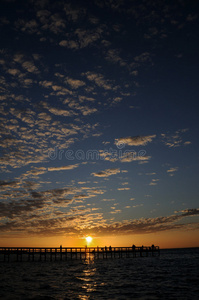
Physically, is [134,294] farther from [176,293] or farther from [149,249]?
[149,249]

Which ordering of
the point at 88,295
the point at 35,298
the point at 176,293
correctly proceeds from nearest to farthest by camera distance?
the point at 35,298 → the point at 88,295 → the point at 176,293

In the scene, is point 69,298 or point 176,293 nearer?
point 69,298

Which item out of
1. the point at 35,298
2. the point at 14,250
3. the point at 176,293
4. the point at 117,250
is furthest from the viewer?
the point at 117,250

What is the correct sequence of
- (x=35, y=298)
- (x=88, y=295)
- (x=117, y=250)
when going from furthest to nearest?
(x=117, y=250) → (x=88, y=295) → (x=35, y=298)

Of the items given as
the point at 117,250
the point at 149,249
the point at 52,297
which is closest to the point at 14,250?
the point at 117,250

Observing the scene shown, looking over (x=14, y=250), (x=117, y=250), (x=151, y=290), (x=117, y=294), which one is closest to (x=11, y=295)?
(x=117, y=294)

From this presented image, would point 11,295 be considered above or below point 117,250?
above

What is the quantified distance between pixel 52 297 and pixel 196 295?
34.3 feet

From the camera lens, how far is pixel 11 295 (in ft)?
59.5

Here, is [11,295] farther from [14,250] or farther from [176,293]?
[14,250]

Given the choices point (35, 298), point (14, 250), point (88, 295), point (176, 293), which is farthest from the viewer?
point (14, 250)

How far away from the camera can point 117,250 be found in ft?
261

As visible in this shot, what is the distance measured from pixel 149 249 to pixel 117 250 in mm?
11044

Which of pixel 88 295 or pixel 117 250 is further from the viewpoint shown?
pixel 117 250
